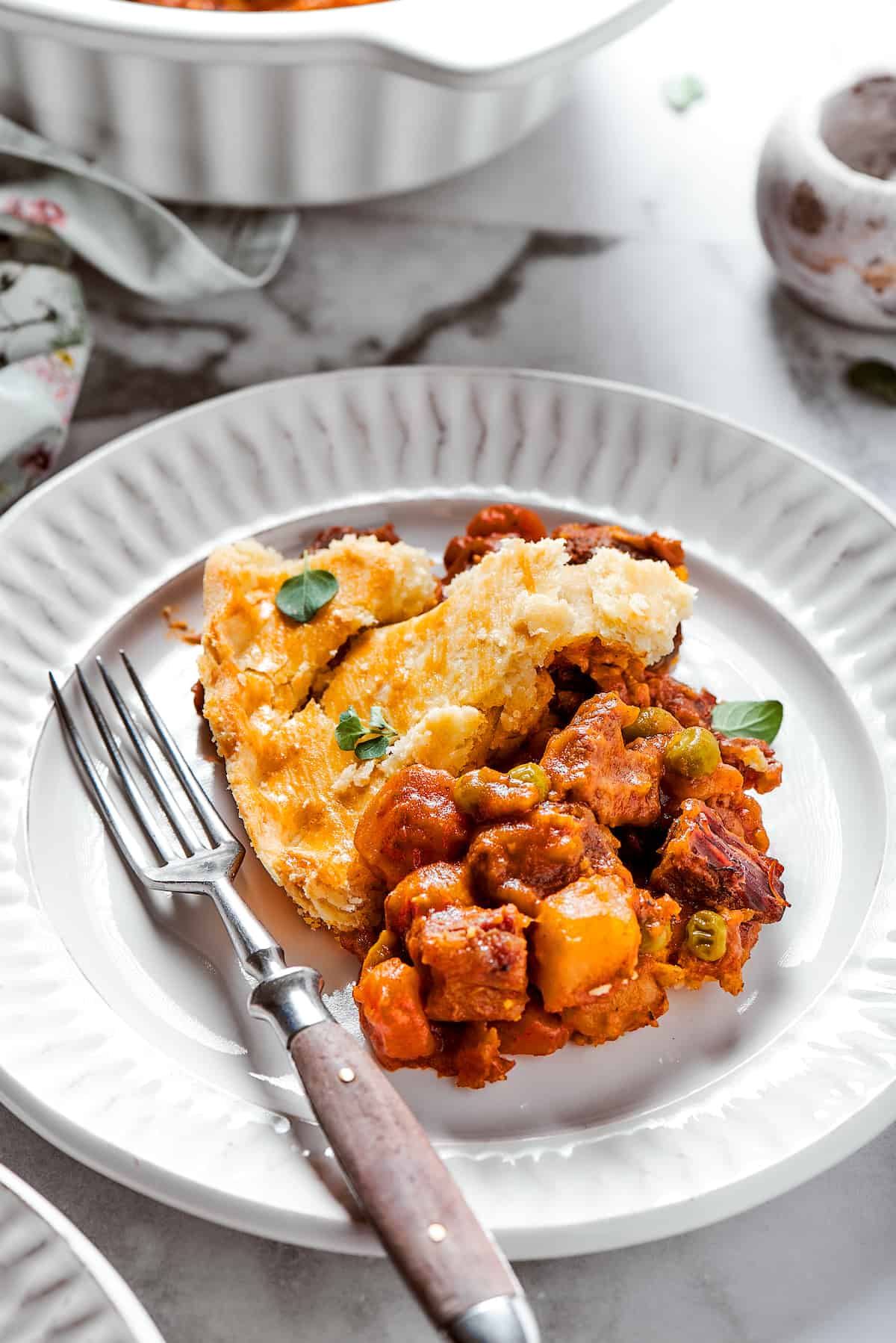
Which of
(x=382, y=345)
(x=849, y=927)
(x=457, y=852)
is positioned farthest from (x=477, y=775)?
(x=382, y=345)

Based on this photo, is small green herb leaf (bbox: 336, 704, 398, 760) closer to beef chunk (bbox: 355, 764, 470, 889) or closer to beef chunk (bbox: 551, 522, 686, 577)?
beef chunk (bbox: 355, 764, 470, 889)

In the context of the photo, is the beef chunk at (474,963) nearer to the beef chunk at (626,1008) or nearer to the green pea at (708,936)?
the beef chunk at (626,1008)

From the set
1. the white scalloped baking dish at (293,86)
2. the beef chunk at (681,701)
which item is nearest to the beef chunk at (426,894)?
the beef chunk at (681,701)

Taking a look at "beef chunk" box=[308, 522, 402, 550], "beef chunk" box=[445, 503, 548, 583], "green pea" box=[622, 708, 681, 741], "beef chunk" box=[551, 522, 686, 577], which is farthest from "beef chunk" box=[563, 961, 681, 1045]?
"beef chunk" box=[308, 522, 402, 550]

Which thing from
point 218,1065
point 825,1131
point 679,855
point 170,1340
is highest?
point 679,855

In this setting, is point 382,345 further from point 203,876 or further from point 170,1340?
point 170,1340

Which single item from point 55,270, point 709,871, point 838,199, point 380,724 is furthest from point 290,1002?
point 838,199

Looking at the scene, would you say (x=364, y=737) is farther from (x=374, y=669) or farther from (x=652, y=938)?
(x=652, y=938)
